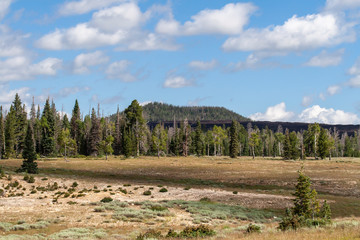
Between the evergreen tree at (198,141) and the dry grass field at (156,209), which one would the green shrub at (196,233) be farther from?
the evergreen tree at (198,141)

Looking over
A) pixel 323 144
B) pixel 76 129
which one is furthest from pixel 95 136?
pixel 323 144

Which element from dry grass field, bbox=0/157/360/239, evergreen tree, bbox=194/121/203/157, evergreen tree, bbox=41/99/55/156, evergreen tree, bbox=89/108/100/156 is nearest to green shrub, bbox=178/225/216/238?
dry grass field, bbox=0/157/360/239

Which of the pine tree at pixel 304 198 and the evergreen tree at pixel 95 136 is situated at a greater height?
the evergreen tree at pixel 95 136

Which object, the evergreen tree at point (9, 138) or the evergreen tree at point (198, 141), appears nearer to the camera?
the evergreen tree at point (9, 138)

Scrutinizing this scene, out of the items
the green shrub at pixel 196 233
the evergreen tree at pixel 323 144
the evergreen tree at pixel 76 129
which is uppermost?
the evergreen tree at pixel 76 129

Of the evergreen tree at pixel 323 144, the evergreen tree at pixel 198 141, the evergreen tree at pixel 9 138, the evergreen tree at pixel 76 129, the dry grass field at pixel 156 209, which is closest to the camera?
the dry grass field at pixel 156 209

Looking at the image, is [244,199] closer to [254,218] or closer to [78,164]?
[254,218]

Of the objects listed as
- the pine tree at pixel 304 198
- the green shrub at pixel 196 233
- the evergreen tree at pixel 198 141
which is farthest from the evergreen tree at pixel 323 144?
the green shrub at pixel 196 233

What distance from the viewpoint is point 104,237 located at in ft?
63.0

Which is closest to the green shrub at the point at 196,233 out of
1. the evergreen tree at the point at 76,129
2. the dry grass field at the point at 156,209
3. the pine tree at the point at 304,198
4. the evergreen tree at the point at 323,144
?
the dry grass field at the point at 156,209

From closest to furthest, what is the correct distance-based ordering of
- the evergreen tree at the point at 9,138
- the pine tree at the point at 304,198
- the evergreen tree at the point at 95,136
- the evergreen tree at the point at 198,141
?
the pine tree at the point at 304,198 → the evergreen tree at the point at 9,138 → the evergreen tree at the point at 95,136 → the evergreen tree at the point at 198,141

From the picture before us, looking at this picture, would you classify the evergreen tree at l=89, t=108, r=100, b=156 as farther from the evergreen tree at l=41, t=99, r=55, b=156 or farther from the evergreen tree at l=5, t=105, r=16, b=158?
the evergreen tree at l=5, t=105, r=16, b=158

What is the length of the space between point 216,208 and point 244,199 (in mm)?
6402

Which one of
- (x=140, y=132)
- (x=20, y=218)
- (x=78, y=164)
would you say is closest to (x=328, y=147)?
(x=140, y=132)
